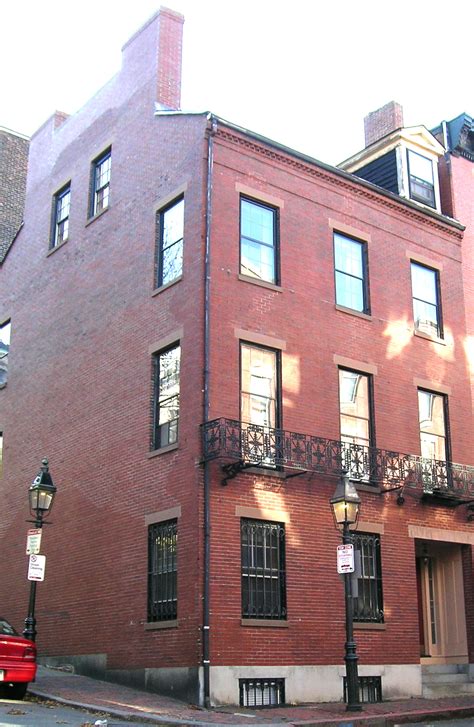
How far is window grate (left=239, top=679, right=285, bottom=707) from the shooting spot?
1762 centimetres

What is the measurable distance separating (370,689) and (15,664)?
833 cm

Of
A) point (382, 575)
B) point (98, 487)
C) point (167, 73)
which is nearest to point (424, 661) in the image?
point (382, 575)

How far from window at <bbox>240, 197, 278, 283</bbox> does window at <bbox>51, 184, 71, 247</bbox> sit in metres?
7.39

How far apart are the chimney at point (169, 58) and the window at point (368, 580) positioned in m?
12.2

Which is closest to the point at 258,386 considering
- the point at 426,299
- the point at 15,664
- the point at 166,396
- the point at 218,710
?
the point at 166,396

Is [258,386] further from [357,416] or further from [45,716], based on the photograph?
[45,716]

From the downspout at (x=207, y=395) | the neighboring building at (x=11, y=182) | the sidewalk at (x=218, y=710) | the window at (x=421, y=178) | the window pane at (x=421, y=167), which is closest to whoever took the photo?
the sidewalk at (x=218, y=710)

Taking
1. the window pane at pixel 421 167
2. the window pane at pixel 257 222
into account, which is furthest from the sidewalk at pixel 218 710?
the window pane at pixel 421 167

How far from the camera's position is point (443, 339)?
81.9ft

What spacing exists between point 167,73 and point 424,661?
16754 mm

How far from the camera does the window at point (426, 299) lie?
81.1ft

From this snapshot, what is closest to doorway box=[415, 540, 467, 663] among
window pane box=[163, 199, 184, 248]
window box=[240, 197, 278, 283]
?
window box=[240, 197, 278, 283]

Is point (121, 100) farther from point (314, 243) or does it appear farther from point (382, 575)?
point (382, 575)

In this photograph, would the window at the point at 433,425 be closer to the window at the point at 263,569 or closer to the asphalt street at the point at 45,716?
the window at the point at 263,569
